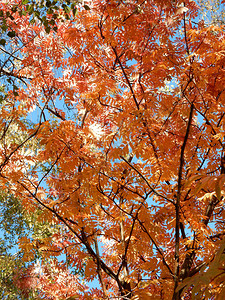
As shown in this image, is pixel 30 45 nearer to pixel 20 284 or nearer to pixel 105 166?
pixel 105 166

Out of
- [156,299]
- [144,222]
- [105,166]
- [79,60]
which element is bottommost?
[156,299]

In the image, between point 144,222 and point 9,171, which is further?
point 9,171

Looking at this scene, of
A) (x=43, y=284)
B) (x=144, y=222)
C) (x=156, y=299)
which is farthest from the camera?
(x=43, y=284)

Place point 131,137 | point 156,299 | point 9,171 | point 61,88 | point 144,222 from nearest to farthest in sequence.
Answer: point 156,299, point 131,137, point 144,222, point 9,171, point 61,88

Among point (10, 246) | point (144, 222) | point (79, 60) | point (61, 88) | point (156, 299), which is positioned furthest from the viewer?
point (10, 246)

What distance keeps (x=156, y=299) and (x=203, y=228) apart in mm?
822

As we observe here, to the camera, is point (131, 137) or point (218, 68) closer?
point (131, 137)

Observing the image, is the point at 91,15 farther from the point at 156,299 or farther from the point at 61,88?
the point at 156,299

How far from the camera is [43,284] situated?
613 cm

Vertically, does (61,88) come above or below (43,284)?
above

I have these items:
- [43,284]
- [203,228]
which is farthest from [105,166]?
[43,284]

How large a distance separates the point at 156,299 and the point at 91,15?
9.98 feet

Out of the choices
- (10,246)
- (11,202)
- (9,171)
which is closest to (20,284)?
(10,246)

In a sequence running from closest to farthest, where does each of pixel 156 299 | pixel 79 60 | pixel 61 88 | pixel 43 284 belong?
pixel 156 299
pixel 79 60
pixel 61 88
pixel 43 284
